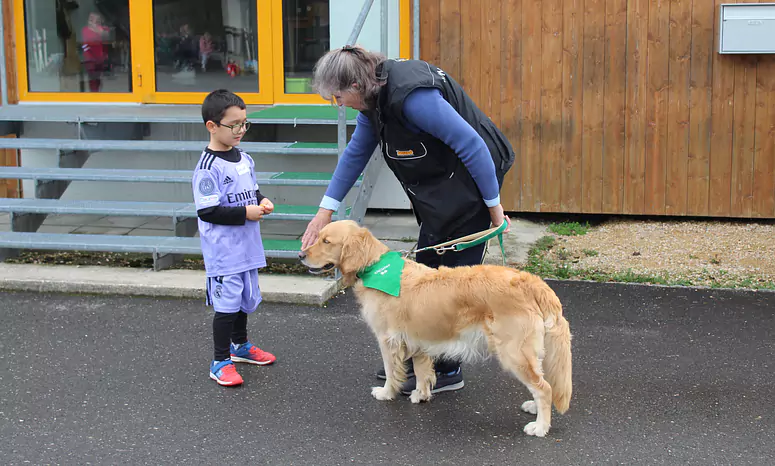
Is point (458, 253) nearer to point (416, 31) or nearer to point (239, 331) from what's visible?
point (239, 331)

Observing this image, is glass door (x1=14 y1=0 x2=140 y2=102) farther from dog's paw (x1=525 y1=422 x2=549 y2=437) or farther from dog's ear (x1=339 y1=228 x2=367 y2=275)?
dog's paw (x1=525 y1=422 x2=549 y2=437)

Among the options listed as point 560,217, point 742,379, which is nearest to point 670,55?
point 560,217

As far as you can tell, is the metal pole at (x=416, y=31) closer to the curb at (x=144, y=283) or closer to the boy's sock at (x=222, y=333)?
the curb at (x=144, y=283)

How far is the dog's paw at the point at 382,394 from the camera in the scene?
13.8ft

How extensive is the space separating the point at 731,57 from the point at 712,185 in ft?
4.01

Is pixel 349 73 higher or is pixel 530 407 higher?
pixel 349 73

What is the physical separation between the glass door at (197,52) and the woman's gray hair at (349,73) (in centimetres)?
525

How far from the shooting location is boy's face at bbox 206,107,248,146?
4266mm

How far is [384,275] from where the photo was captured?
12.7 feet

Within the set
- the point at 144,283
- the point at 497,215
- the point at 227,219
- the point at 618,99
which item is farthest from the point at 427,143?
the point at 618,99

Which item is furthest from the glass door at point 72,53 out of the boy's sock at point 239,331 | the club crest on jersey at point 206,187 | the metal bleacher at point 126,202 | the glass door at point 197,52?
the club crest on jersey at point 206,187

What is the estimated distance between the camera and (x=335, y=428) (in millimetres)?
3918

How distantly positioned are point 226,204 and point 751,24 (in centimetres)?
554

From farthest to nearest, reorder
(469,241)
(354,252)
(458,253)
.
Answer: (458,253) → (469,241) → (354,252)
